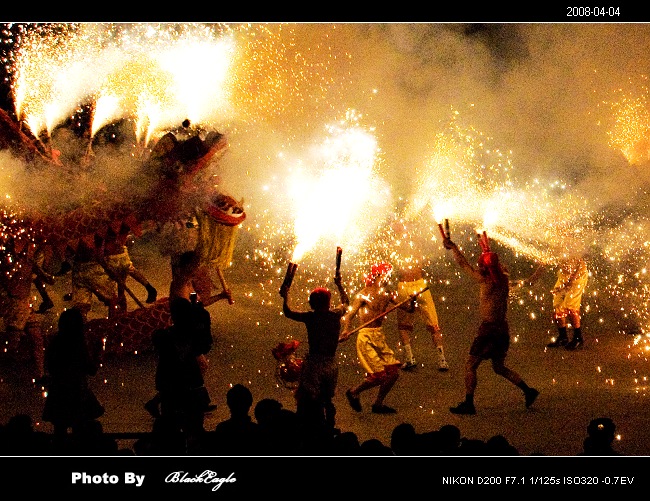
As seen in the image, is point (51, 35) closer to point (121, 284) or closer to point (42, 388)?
point (121, 284)

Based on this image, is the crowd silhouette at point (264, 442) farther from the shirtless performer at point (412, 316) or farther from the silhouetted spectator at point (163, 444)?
the shirtless performer at point (412, 316)

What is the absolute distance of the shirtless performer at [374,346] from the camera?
20.6ft

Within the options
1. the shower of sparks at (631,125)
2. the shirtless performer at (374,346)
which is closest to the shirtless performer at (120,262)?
the shirtless performer at (374,346)

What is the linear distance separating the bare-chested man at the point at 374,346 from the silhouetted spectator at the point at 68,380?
6.10 ft

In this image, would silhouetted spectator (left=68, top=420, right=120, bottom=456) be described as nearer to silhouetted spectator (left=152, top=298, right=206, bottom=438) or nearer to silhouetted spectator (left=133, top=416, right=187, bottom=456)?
silhouetted spectator (left=133, top=416, right=187, bottom=456)

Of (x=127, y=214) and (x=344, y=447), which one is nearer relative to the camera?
(x=344, y=447)

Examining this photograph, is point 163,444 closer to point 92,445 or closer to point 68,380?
point 92,445

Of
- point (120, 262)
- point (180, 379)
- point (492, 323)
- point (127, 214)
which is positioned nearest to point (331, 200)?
point (120, 262)

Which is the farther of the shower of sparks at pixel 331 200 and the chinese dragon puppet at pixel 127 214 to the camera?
the shower of sparks at pixel 331 200

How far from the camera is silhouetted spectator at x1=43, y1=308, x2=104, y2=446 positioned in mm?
4992

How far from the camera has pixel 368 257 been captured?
42.5 feet

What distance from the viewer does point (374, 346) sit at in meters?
6.43

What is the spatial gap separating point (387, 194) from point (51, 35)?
5962mm

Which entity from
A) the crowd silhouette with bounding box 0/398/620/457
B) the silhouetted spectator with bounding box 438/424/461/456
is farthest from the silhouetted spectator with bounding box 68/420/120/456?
the silhouetted spectator with bounding box 438/424/461/456
